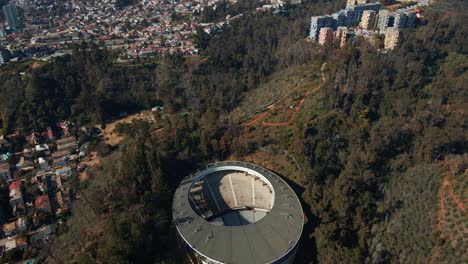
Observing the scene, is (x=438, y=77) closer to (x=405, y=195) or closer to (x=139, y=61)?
(x=405, y=195)

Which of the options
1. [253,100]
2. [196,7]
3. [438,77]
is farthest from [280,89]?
[196,7]

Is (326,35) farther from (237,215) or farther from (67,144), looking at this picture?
(67,144)

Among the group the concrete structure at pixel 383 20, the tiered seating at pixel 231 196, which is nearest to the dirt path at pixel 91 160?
the tiered seating at pixel 231 196

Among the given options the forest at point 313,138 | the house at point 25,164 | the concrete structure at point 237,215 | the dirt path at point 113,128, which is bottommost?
the house at point 25,164

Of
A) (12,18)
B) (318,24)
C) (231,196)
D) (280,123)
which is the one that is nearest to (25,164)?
(231,196)

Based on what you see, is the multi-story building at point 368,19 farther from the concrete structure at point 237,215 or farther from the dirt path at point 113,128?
the concrete structure at point 237,215

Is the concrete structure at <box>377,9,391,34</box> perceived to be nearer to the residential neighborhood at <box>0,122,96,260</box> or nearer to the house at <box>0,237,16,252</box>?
the residential neighborhood at <box>0,122,96,260</box>

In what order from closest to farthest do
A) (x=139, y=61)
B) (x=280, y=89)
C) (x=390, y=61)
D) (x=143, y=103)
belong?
(x=390, y=61)
(x=280, y=89)
(x=143, y=103)
(x=139, y=61)
